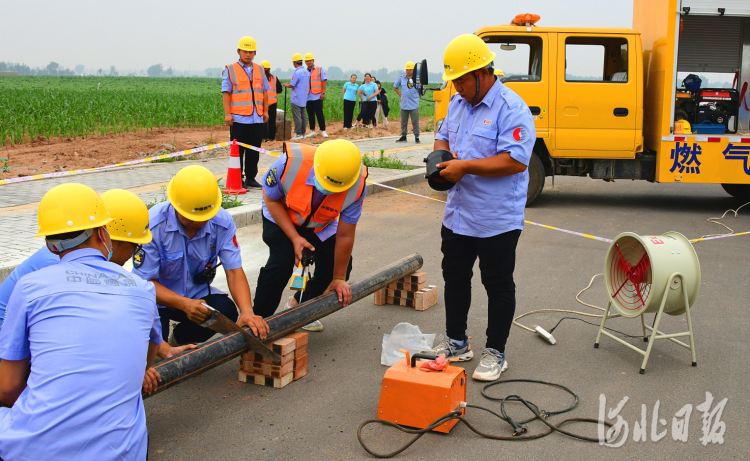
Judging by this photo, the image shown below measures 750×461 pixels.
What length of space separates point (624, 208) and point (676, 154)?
1.14 m

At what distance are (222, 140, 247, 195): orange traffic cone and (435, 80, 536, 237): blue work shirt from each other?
19.3ft

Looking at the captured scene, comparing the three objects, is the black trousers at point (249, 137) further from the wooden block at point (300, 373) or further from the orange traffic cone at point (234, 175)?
the wooden block at point (300, 373)

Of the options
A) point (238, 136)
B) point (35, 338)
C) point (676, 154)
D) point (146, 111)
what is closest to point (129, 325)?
point (35, 338)

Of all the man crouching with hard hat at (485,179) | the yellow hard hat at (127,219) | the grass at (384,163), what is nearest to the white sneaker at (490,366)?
the man crouching with hard hat at (485,179)

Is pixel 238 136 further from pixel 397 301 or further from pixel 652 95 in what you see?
pixel 652 95

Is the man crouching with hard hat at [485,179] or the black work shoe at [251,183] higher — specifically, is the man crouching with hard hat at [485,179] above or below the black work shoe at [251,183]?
above

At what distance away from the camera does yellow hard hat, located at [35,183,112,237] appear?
2.43 m

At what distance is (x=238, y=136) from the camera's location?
1012cm

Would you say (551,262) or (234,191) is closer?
(551,262)

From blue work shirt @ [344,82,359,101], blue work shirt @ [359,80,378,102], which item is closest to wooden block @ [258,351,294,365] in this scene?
blue work shirt @ [344,82,359,101]

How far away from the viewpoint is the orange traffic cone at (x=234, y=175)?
955 centimetres

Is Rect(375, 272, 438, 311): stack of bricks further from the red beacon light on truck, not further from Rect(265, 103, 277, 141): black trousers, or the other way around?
Rect(265, 103, 277, 141): black trousers

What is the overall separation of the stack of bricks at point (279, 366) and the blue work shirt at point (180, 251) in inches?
21.4

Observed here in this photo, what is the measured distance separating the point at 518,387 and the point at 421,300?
1.57 metres
